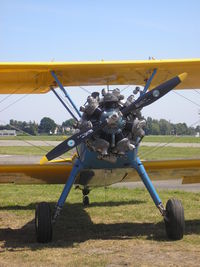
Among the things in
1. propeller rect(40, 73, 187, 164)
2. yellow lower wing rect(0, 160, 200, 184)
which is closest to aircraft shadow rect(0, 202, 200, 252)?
yellow lower wing rect(0, 160, 200, 184)

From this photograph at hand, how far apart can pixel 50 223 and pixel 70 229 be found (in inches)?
48.5

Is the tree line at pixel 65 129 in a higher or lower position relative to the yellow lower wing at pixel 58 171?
higher

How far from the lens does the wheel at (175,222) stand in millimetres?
6125

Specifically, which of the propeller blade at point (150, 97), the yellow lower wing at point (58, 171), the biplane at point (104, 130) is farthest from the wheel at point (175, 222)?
the propeller blade at point (150, 97)

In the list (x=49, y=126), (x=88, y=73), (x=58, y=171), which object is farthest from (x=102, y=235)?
(x=49, y=126)

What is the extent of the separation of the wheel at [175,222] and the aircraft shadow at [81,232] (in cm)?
16

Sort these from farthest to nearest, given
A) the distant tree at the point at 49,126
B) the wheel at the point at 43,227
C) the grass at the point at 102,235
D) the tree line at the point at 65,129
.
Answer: the distant tree at the point at 49,126 < the tree line at the point at 65,129 < the wheel at the point at 43,227 < the grass at the point at 102,235

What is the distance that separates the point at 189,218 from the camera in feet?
26.0

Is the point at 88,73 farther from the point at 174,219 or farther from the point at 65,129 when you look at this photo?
the point at 174,219

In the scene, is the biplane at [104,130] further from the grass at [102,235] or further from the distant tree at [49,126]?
the distant tree at [49,126]

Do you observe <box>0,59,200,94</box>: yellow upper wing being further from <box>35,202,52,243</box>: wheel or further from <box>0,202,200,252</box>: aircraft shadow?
<box>0,202,200,252</box>: aircraft shadow

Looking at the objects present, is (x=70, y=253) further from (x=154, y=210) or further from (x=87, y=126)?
(x=154, y=210)

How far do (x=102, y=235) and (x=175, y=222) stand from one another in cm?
114

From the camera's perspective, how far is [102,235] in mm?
6582
